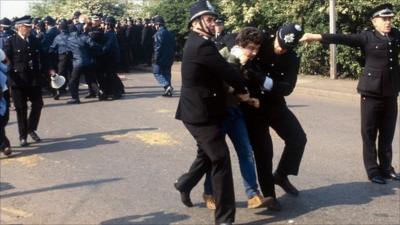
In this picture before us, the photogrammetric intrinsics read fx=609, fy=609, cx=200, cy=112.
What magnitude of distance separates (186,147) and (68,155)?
1594 mm

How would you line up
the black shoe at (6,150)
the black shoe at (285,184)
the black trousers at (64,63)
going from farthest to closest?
the black trousers at (64,63), the black shoe at (6,150), the black shoe at (285,184)

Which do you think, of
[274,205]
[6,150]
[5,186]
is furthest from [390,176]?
[6,150]

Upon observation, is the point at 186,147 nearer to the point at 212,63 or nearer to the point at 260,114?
the point at 260,114

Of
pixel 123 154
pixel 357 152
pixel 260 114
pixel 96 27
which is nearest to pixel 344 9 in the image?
pixel 96 27

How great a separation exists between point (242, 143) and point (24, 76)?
180 inches

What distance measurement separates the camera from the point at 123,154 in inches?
319

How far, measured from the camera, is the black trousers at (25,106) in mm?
8703

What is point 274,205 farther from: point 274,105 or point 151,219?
point 151,219

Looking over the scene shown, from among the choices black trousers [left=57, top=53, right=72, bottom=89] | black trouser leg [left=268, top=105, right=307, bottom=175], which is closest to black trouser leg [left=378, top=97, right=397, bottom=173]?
black trouser leg [left=268, top=105, right=307, bottom=175]

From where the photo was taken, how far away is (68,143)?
8898 mm

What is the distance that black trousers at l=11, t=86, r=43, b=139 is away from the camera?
28.6ft

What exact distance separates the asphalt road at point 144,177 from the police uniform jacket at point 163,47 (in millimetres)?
2474

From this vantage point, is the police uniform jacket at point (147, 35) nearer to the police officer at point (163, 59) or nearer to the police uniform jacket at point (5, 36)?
the police officer at point (163, 59)

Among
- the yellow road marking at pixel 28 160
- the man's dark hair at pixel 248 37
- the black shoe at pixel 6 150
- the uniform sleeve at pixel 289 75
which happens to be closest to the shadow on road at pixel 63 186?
the yellow road marking at pixel 28 160
